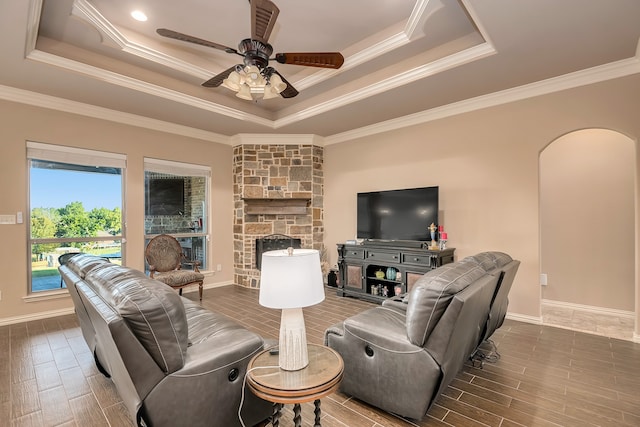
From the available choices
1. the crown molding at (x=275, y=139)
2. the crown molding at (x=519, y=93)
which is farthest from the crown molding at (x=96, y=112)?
the crown molding at (x=519, y=93)

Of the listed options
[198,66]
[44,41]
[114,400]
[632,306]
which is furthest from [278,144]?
[632,306]

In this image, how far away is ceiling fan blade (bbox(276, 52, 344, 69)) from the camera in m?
2.62

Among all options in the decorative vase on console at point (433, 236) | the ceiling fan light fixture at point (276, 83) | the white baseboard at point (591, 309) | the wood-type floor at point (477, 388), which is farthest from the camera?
the decorative vase on console at point (433, 236)

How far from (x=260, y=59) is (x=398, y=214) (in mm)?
2951

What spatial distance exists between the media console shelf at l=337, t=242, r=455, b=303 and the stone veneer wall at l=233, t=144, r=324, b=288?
115 cm

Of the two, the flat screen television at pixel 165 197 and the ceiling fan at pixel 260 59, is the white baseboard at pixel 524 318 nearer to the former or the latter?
the ceiling fan at pixel 260 59

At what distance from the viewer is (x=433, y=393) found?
5.88 feet

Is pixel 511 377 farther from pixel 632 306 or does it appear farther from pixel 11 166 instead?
pixel 11 166

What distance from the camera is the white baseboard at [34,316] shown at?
3694mm

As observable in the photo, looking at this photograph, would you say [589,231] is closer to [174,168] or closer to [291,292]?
[291,292]

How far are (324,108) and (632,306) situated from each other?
191 inches

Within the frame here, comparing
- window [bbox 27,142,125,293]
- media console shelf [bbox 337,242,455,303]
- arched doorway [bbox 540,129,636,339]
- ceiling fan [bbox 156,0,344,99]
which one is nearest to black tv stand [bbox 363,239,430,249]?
media console shelf [bbox 337,242,455,303]

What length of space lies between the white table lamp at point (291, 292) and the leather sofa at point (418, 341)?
59 cm

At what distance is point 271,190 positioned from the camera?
575cm
